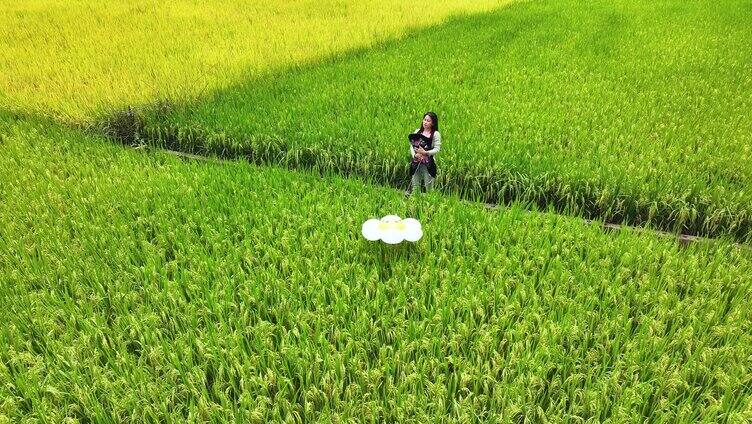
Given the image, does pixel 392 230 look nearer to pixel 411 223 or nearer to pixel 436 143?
pixel 411 223

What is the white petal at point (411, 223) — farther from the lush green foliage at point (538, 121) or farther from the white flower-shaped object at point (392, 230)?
the lush green foliage at point (538, 121)

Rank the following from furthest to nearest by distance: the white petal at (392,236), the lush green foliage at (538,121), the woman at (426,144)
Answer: the lush green foliage at (538,121)
the woman at (426,144)
the white petal at (392,236)

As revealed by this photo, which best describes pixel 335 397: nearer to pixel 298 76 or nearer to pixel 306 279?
pixel 306 279

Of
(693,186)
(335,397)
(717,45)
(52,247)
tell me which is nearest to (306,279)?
(335,397)

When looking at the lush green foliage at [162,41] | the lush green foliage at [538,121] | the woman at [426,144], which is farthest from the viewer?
the lush green foliage at [162,41]

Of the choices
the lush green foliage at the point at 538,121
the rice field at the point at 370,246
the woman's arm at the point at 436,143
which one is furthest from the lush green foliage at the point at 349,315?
the lush green foliage at the point at 538,121

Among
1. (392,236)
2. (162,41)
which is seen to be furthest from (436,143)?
(162,41)
